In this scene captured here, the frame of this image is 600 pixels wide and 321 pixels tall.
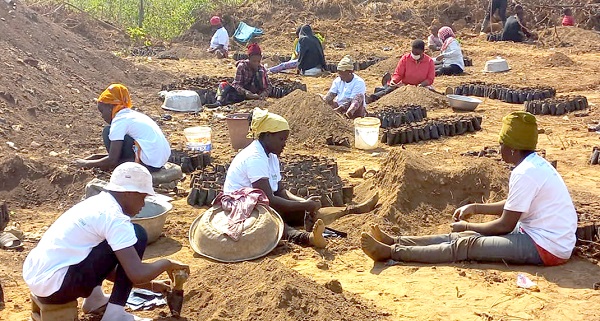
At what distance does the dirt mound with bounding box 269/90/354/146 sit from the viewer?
10.2m

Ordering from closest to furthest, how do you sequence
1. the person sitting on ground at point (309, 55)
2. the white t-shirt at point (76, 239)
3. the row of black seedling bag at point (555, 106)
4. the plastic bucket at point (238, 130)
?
the white t-shirt at point (76, 239), the plastic bucket at point (238, 130), the row of black seedling bag at point (555, 106), the person sitting on ground at point (309, 55)

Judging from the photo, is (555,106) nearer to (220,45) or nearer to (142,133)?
(142,133)

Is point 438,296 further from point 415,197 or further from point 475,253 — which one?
point 415,197

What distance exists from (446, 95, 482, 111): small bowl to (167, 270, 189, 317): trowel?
8.46 m

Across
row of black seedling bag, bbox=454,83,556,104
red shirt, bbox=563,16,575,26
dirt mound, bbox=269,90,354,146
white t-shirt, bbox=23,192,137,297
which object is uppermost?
white t-shirt, bbox=23,192,137,297

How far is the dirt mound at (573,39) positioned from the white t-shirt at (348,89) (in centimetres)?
1070

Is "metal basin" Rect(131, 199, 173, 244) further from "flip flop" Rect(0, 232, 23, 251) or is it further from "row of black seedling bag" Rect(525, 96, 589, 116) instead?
"row of black seedling bag" Rect(525, 96, 589, 116)

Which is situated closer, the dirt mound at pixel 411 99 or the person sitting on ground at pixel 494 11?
the dirt mound at pixel 411 99

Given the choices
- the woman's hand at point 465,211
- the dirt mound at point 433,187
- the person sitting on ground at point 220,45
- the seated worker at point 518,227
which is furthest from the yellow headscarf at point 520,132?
the person sitting on ground at point 220,45

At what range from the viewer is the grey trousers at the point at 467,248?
541 centimetres

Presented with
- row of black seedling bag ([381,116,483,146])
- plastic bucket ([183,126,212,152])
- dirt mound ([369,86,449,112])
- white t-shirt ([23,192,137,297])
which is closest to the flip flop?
white t-shirt ([23,192,137,297])

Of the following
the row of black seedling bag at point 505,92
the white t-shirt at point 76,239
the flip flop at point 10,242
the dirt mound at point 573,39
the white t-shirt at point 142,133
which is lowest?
the dirt mound at point 573,39

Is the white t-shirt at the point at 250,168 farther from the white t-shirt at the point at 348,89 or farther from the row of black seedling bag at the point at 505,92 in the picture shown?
the row of black seedling bag at the point at 505,92

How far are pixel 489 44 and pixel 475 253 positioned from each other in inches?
668
